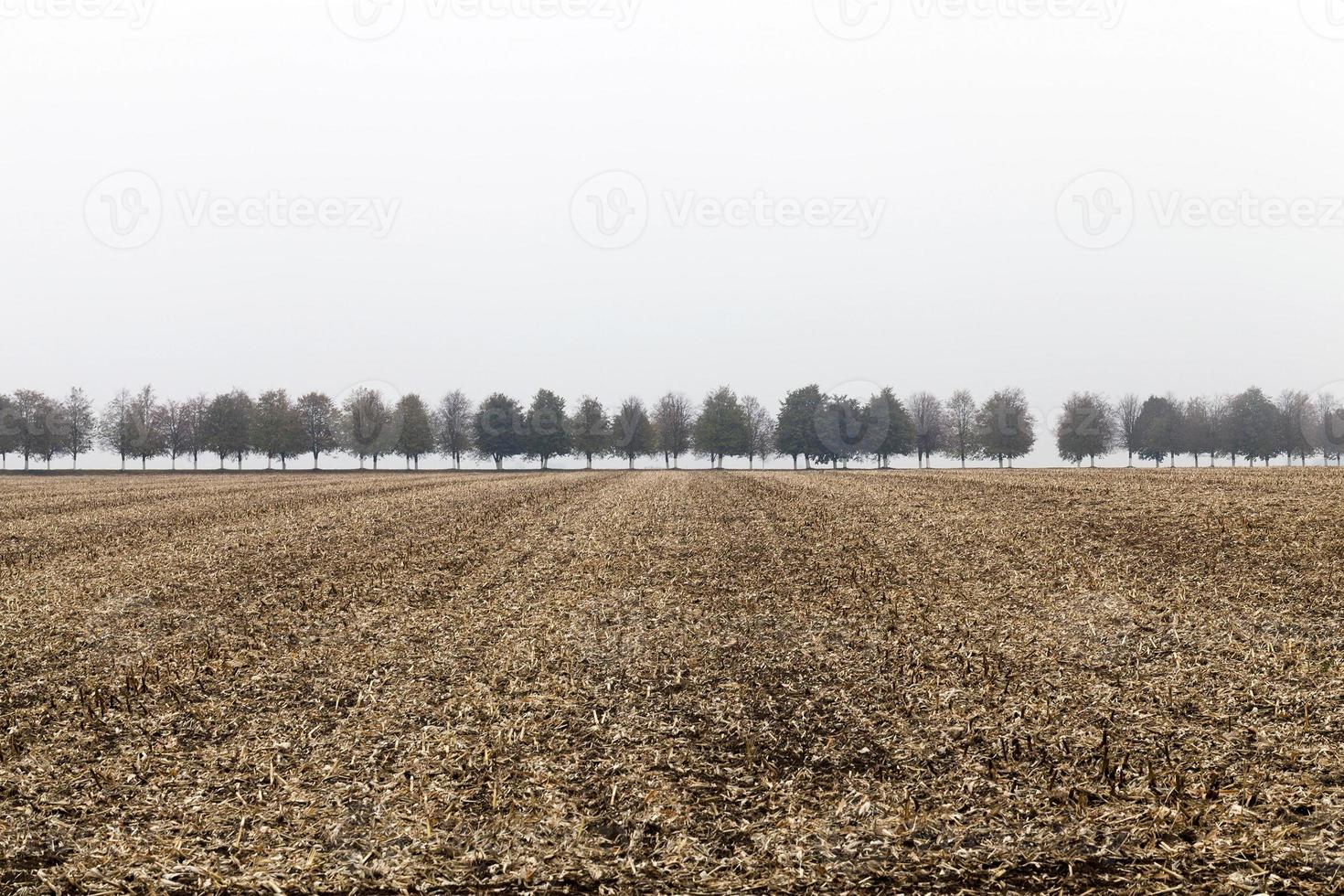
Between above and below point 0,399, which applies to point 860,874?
below

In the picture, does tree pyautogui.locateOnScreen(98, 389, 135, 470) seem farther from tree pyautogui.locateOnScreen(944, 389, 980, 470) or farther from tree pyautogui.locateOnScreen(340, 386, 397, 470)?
tree pyautogui.locateOnScreen(944, 389, 980, 470)

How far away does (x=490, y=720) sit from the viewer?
27.2 feet

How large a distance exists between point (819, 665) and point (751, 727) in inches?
91.8

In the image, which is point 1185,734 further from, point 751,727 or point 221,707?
point 221,707

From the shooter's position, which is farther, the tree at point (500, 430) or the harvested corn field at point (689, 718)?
the tree at point (500, 430)

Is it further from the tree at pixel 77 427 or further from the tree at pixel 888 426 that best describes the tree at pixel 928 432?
the tree at pixel 77 427

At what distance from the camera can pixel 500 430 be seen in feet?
343

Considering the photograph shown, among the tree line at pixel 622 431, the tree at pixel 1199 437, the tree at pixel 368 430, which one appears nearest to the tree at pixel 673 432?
the tree line at pixel 622 431

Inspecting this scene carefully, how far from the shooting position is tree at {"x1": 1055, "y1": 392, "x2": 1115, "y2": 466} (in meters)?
103

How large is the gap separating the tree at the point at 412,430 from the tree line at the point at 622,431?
179mm

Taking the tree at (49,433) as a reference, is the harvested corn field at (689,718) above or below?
below

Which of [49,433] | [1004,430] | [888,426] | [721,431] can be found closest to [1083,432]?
[1004,430]

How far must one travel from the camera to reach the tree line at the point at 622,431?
101688mm

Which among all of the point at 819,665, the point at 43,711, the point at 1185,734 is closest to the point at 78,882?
the point at 43,711
